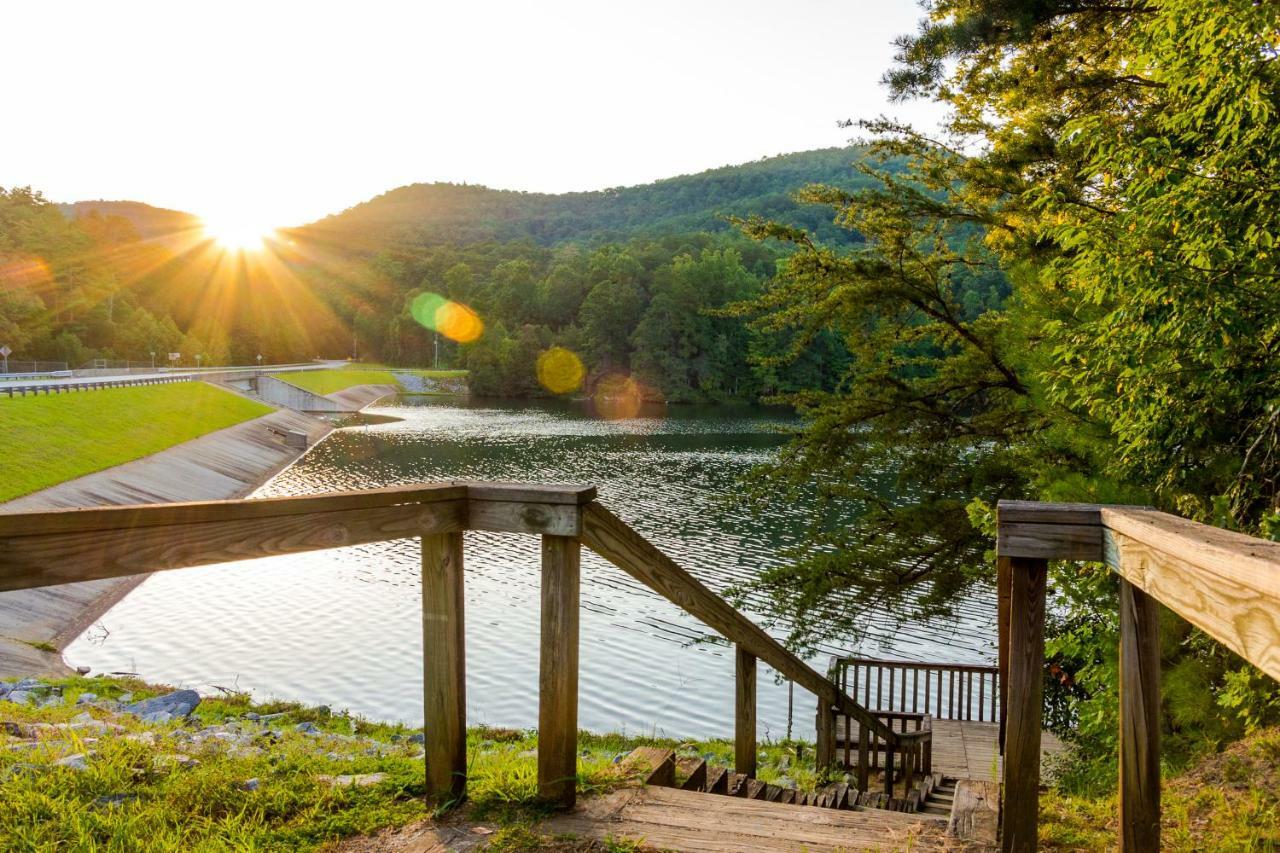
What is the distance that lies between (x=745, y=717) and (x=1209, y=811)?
8.71 feet

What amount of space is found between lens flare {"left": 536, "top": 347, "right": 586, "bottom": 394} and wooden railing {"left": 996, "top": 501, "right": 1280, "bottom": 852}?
111 m

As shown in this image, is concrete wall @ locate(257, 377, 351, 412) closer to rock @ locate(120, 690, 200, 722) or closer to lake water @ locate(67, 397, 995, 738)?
lake water @ locate(67, 397, 995, 738)

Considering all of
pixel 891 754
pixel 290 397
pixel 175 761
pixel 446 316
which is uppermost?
pixel 446 316

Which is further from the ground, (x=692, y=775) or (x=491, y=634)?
(x=692, y=775)

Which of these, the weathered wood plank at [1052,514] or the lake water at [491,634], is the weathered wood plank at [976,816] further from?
the lake water at [491,634]

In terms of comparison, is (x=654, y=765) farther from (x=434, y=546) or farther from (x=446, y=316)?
(x=446, y=316)

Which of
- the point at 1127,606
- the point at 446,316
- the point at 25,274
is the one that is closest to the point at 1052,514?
the point at 1127,606

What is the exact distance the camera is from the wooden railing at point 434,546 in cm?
219

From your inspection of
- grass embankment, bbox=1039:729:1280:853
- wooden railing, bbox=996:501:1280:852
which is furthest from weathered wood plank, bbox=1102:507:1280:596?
grass embankment, bbox=1039:729:1280:853

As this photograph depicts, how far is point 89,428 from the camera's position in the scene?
1390 inches

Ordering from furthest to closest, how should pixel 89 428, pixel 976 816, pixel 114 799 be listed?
pixel 89 428 < pixel 114 799 < pixel 976 816

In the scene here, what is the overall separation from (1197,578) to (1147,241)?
5.12m

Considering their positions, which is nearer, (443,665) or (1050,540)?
(1050,540)

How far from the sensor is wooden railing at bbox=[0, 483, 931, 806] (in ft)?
7.18
